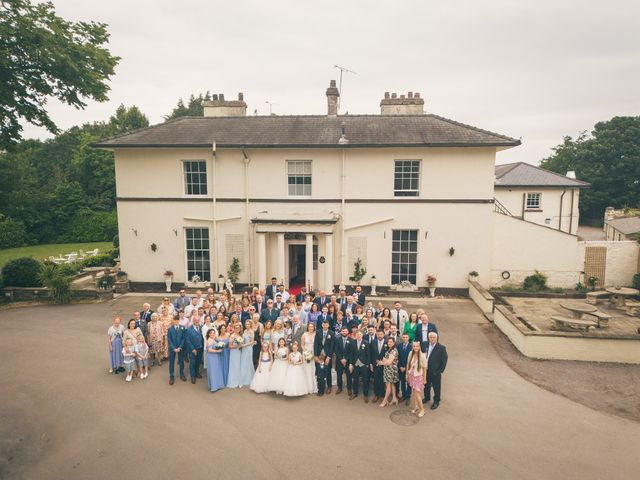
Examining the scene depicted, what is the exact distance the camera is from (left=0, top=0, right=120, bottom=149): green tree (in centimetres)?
1239

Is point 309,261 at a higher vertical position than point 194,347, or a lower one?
higher

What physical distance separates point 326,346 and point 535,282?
41.7 feet

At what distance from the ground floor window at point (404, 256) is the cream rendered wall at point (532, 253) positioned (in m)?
3.06

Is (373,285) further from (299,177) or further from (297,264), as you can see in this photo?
(299,177)

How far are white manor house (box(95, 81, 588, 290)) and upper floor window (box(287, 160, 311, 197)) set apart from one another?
1.8 inches

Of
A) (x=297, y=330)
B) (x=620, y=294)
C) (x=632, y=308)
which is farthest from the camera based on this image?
(x=620, y=294)

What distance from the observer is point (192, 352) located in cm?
980

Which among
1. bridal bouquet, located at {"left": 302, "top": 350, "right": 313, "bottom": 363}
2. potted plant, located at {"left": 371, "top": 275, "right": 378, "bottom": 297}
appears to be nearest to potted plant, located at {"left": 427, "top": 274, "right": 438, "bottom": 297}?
potted plant, located at {"left": 371, "top": 275, "right": 378, "bottom": 297}

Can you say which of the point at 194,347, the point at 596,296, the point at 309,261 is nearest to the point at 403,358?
the point at 194,347

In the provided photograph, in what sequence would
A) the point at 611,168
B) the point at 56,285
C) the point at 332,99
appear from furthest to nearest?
the point at 611,168, the point at 332,99, the point at 56,285

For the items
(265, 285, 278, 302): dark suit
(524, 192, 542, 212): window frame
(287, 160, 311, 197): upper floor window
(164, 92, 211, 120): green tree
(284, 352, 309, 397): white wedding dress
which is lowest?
(284, 352, 309, 397): white wedding dress

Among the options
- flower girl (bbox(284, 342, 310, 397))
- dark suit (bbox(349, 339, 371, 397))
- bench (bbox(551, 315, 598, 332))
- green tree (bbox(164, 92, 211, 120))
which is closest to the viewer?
dark suit (bbox(349, 339, 371, 397))

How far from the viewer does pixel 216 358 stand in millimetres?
9273

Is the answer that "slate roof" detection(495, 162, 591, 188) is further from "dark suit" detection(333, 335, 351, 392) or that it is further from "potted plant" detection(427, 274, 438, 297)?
"dark suit" detection(333, 335, 351, 392)
